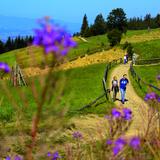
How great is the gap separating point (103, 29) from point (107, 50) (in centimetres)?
5961

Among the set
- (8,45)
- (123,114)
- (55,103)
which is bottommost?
(8,45)

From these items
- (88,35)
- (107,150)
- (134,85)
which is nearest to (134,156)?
(107,150)

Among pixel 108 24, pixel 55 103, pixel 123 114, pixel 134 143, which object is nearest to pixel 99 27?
pixel 108 24

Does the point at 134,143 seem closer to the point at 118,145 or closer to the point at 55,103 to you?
the point at 118,145

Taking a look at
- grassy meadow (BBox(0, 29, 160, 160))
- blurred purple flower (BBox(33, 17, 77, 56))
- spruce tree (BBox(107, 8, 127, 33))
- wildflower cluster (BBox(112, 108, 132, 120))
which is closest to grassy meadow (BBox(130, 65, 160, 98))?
grassy meadow (BBox(0, 29, 160, 160))

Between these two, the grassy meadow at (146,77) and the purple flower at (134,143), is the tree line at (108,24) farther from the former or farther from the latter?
the purple flower at (134,143)

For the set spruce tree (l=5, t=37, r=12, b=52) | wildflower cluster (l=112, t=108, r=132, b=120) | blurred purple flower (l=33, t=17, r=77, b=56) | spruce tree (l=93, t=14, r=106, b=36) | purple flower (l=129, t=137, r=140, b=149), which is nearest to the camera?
blurred purple flower (l=33, t=17, r=77, b=56)

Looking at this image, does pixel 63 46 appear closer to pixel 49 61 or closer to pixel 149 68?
pixel 49 61

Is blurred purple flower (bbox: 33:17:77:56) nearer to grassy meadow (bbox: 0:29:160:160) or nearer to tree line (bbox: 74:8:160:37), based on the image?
grassy meadow (bbox: 0:29:160:160)

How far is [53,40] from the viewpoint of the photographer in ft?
10.1

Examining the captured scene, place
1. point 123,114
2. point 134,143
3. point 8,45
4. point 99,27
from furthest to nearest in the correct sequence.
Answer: point 8,45 < point 99,27 < point 134,143 < point 123,114

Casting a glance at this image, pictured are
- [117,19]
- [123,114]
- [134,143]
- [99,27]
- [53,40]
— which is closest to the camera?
[53,40]

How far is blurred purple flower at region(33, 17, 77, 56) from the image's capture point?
3061 mm

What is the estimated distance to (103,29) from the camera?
134750mm
